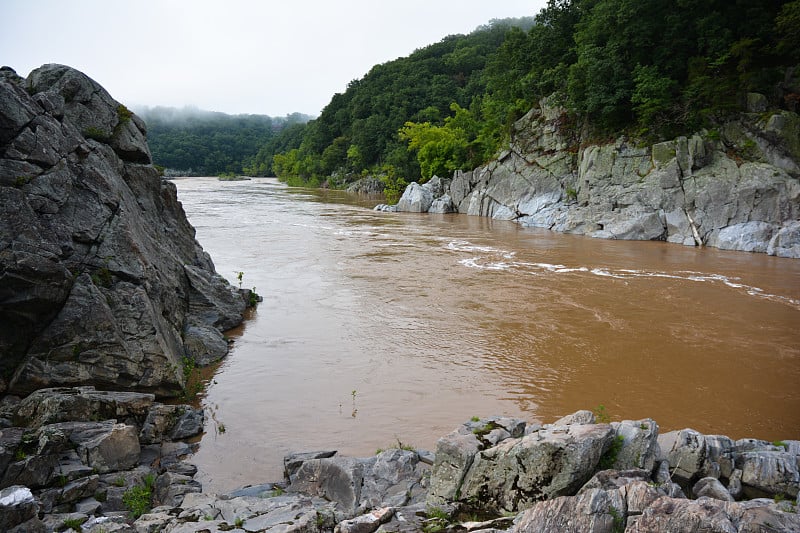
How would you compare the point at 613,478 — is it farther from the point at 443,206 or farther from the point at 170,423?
the point at 443,206

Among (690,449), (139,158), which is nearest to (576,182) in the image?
(139,158)

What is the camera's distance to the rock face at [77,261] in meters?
8.02

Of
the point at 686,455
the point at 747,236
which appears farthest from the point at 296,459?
the point at 747,236

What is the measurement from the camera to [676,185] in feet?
84.6

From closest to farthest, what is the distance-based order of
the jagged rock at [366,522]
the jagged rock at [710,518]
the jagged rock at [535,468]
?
the jagged rock at [710,518]
the jagged rock at [366,522]
the jagged rock at [535,468]

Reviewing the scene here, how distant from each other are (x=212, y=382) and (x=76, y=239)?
11.5ft

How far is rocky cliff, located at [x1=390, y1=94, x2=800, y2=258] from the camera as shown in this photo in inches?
893

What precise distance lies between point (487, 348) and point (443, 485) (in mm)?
6147

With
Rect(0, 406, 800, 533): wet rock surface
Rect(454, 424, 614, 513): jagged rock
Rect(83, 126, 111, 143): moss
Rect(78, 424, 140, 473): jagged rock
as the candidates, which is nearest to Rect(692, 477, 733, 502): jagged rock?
Rect(0, 406, 800, 533): wet rock surface

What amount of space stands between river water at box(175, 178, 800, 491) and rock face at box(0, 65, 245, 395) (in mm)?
1488

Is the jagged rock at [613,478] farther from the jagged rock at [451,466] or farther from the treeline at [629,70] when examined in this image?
the treeline at [629,70]

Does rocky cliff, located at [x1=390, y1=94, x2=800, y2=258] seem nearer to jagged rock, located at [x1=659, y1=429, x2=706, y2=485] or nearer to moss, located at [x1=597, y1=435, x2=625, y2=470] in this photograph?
jagged rock, located at [x1=659, y1=429, x2=706, y2=485]

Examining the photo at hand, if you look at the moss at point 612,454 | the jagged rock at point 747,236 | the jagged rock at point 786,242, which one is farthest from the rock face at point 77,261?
the jagged rock at point 747,236

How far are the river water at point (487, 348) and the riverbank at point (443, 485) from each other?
1.09 meters
